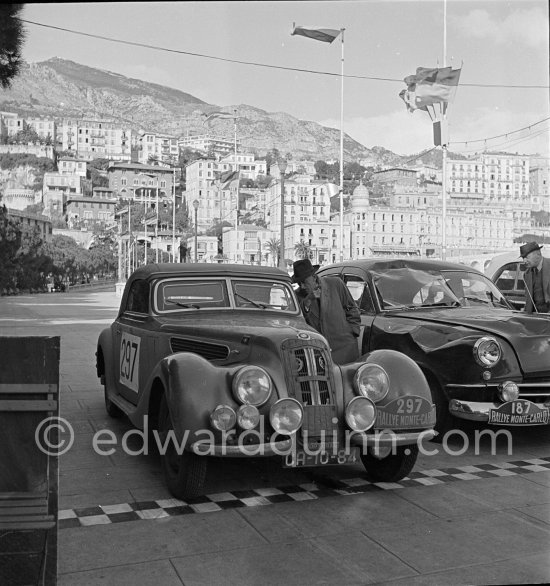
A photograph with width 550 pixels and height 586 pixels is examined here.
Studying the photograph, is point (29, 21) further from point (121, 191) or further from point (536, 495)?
point (121, 191)

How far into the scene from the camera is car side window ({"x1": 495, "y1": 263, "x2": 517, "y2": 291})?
1212 cm

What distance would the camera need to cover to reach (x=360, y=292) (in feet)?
24.5

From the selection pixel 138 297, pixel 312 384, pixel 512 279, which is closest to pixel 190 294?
pixel 138 297

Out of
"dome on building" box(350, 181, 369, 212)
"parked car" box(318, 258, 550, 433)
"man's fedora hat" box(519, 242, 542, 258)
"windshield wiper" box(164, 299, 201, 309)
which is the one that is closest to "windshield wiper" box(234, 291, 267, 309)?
"windshield wiper" box(164, 299, 201, 309)

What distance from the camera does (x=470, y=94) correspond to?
31281 mm

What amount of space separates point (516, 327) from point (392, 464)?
1.92 metres

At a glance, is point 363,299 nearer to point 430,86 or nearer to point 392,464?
point 392,464

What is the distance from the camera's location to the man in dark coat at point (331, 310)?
6160 mm

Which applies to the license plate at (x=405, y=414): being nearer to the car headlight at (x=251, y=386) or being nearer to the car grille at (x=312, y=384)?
the car grille at (x=312, y=384)

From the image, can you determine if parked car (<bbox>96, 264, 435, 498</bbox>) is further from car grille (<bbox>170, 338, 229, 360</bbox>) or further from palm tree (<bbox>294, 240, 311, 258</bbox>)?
palm tree (<bbox>294, 240, 311, 258</bbox>)

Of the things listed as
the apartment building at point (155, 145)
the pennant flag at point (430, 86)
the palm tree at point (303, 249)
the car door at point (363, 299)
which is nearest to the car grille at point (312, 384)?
the car door at point (363, 299)

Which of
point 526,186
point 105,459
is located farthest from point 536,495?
point 526,186

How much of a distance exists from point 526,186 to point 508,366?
142128 millimetres

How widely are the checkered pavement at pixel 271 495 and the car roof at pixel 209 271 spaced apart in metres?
1.86
